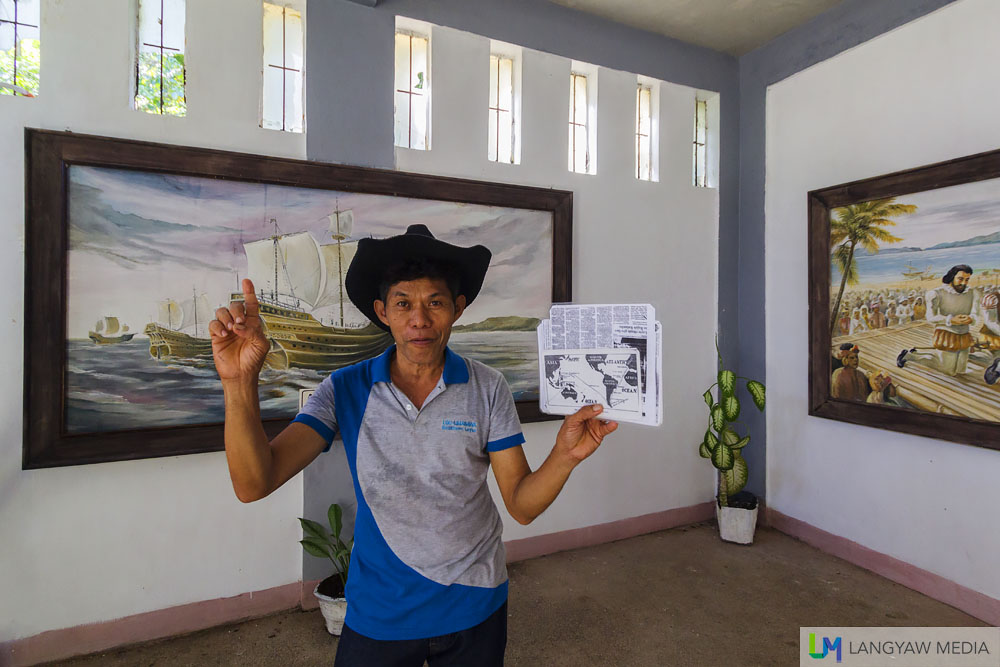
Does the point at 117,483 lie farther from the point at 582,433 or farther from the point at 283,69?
the point at 582,433

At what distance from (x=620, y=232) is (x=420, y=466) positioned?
9.58 ft

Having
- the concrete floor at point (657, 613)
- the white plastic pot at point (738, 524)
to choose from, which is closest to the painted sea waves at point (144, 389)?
the concrete floor at point (657, 613)

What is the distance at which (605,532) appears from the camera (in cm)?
377

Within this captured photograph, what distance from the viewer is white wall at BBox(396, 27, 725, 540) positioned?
10.7 ft

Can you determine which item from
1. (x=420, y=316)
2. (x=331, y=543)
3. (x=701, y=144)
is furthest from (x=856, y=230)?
(x=331, y=543)

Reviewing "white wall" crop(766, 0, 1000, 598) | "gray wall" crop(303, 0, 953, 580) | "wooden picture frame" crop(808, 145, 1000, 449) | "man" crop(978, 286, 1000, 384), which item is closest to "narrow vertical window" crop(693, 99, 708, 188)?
"gray wall" crop(303, 0, 953, 580)

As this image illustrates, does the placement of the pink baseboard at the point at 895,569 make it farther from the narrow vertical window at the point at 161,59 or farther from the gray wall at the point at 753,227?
the narrow vertical window at the point at 161,59

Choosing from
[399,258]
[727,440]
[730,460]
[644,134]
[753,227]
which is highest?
[644,134]

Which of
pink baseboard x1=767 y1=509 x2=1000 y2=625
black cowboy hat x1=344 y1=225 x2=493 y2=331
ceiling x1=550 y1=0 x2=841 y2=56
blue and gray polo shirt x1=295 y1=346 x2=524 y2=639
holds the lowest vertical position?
pink baseboard x1=767 y1=509 x2=1000 y2=625

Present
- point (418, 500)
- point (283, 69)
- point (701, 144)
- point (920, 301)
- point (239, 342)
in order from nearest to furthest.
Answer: point (239, 342) < point (418, 500) < point (283, 69) < point (920, 301) < point (701, 144)

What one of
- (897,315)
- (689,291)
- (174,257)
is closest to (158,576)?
(174,257)

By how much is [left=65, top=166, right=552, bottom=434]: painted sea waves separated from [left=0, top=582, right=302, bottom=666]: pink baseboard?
3.09 ft

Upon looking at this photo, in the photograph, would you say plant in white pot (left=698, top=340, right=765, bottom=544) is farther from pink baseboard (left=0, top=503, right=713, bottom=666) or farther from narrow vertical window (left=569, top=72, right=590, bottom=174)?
narrow vertical window (left=569, top=72, right=590, bottom=174)

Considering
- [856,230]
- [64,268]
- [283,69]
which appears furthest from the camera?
[856,230]
